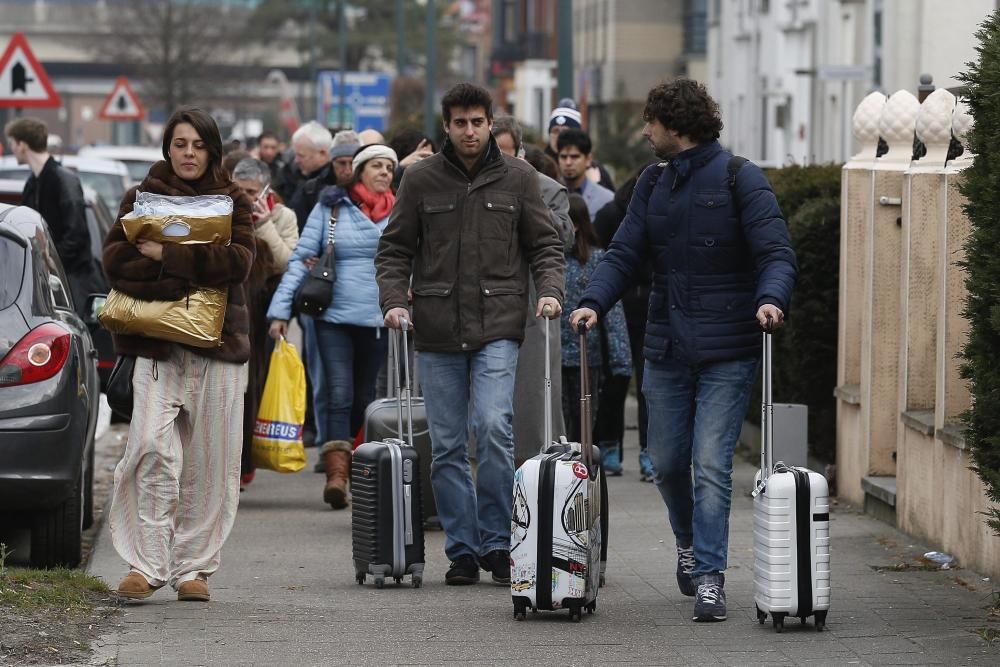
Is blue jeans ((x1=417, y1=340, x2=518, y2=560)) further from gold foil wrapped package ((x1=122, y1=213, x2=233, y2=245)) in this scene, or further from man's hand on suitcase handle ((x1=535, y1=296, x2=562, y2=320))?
gold foil wrapped package ((x1=122, y1=213, x2=233, y2=245))

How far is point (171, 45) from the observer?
69.7 meters

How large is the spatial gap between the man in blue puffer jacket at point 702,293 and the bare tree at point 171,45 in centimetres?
5843

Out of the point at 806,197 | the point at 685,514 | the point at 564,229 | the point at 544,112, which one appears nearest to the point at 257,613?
the point at 685,514

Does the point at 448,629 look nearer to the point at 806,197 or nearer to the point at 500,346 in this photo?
the point at 500,346

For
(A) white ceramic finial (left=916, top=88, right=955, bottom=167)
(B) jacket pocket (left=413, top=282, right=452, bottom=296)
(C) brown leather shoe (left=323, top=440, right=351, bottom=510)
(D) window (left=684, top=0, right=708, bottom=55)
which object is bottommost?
(C) brown leather shoe (left=323, top=440, right=351, bottom=510)

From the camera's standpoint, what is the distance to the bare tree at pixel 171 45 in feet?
222

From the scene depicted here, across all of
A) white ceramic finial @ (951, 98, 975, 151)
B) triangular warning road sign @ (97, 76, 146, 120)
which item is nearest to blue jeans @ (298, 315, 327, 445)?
white ceramic finial @ (951, 98, 975, 151)

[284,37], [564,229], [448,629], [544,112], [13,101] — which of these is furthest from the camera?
[284,37]

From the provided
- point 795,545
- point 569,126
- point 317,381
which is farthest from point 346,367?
point 795,545

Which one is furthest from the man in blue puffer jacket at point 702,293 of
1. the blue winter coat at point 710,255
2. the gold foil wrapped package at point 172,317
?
the gold foil wrapped package at point 172,317

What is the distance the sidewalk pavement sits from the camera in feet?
21.7

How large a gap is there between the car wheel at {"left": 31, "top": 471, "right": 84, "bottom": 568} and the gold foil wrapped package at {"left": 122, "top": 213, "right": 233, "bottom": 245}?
4.57ft

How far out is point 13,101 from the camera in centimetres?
1944

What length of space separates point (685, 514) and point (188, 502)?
1.85 meters
